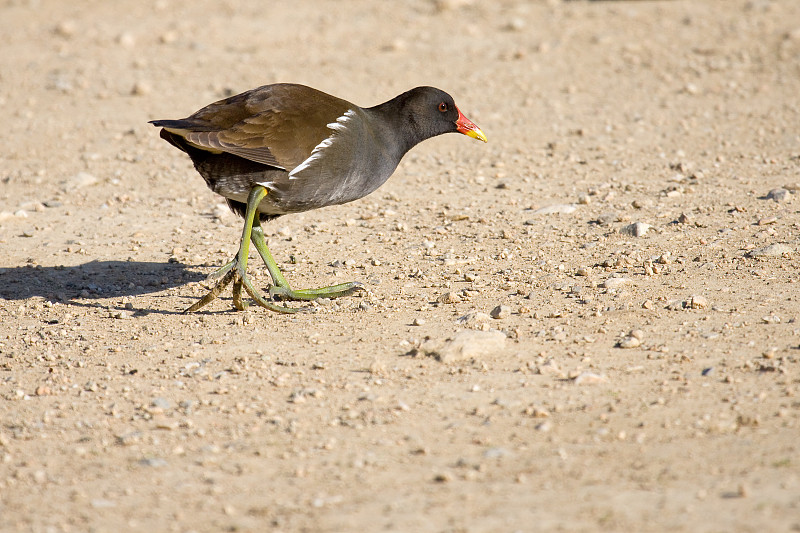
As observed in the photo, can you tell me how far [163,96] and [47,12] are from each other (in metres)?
4.19

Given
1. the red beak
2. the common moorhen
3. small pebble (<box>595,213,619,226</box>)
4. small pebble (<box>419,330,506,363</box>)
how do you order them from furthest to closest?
small pebble (<box>595,213,619,226</box>), the red beak, the common moorhen, small pebble (<box>419,330,506,363</box>)

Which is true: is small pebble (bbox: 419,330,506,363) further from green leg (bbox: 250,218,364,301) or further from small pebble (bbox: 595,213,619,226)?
small pebble (bbox: 595,213,619,226)

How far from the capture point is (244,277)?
219 inches

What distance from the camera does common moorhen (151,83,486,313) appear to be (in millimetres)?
5426

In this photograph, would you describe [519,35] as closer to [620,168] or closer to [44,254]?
[620,168]

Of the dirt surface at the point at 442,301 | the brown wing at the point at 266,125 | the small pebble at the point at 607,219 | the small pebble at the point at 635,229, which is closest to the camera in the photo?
the dirt surface at the point at 442,301

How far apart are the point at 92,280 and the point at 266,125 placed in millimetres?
1917

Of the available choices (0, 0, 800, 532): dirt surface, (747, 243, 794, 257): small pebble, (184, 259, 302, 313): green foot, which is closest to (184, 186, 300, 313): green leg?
(184, 259, 302, 313): green foot

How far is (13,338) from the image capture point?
5.35 metres

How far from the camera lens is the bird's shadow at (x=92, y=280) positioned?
6094 millimetres

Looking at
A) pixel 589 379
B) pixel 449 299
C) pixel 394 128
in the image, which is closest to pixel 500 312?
pixel 449 299

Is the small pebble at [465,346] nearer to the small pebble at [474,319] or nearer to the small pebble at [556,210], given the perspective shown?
the small pebble at [474,319]

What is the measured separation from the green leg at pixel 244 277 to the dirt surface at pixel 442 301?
14 cm

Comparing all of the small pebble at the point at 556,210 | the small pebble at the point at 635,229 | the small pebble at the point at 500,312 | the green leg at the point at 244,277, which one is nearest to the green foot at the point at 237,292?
the green leg at the point at 244,277
